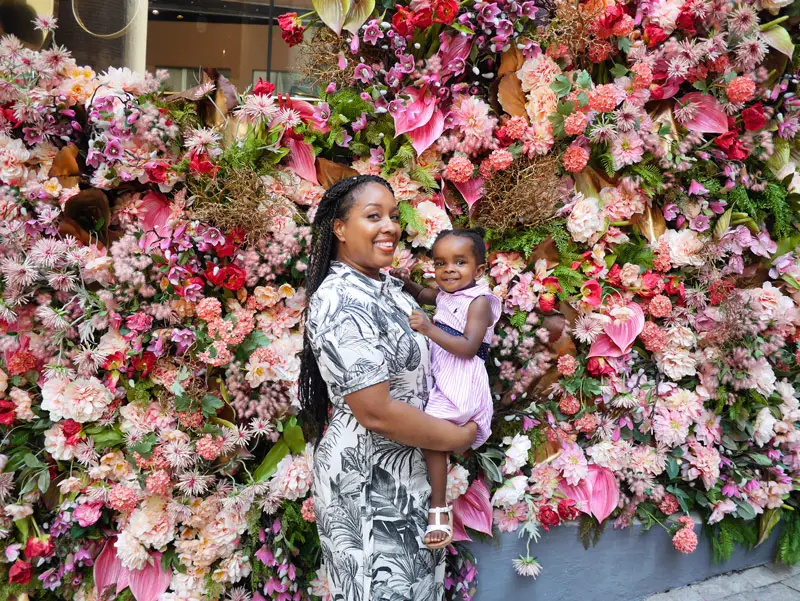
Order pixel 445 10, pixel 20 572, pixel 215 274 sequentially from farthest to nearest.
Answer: pixel 445 10 → pixel 215 274 → pixel 20 572

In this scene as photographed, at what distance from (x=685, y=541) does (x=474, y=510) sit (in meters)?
1.04

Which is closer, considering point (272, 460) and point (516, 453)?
point (272, 460)

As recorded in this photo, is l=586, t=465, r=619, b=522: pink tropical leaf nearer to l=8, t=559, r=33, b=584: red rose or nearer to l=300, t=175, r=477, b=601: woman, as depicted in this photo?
l=300, t=175, r=477, b=601: woman

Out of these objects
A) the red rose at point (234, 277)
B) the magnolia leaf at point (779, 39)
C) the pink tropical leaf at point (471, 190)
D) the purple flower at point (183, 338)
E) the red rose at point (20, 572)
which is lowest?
the red rose at point (20, 572)

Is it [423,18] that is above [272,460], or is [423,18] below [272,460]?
above

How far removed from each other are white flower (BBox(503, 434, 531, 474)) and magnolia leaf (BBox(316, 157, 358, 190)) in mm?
1406

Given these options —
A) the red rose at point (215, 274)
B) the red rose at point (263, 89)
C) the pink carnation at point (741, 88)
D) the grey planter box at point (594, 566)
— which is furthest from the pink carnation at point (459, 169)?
the grey planter box at point (594, 566)

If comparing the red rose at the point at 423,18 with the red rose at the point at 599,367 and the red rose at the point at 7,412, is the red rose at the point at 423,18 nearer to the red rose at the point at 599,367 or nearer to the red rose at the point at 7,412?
the red rose at the point at 599,367

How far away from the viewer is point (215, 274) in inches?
91.9

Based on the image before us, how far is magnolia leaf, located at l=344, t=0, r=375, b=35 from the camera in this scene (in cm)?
252

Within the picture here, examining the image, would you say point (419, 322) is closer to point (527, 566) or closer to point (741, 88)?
point (527, 566)

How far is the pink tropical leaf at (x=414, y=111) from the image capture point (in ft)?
8.29

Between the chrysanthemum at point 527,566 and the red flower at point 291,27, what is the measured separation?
2576 millimetres

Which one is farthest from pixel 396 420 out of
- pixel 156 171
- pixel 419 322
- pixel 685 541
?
pixel 685 541
